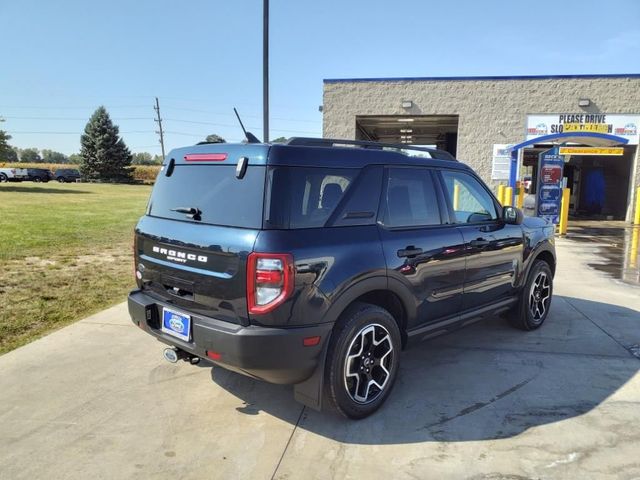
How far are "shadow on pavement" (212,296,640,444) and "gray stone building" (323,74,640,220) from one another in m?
13.6

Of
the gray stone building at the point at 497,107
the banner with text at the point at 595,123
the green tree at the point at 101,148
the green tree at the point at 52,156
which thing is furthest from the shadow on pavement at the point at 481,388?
the green tree at the point at 52,156

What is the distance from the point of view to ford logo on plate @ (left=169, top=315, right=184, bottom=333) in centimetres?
321

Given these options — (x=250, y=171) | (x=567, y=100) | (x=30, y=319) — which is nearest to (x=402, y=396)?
(x=250, y=171)

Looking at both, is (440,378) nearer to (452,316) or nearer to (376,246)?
(452,316)

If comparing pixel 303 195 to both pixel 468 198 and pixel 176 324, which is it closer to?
pixel 176 324

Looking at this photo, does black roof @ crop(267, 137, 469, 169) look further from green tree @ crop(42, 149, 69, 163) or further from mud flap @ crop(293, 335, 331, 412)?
green tree @ crop(42, 149, 69, 163)

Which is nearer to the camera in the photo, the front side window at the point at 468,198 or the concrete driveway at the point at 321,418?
the concrete driveway at the point at 321,418

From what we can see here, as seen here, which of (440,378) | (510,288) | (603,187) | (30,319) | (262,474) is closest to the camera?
(262,474)

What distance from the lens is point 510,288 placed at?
4.79m

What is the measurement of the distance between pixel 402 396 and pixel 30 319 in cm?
428

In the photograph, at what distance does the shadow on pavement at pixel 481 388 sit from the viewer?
3.24 m

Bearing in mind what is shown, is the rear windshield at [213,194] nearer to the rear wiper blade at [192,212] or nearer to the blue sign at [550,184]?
the rear wiper blade at [192,212]

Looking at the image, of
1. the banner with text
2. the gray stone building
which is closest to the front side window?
the gray stone building

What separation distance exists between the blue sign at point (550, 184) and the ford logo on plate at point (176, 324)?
13029 millimetres
